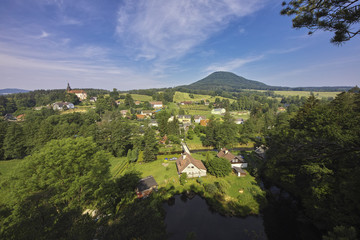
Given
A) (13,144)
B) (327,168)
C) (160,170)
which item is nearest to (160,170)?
(160,170)

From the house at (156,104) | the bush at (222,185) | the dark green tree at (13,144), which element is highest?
the house at (156,104)

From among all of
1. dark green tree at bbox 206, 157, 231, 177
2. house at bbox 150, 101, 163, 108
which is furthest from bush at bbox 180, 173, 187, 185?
house at bbox 150, 101, 163, 108

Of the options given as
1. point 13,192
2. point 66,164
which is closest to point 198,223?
point 66,164

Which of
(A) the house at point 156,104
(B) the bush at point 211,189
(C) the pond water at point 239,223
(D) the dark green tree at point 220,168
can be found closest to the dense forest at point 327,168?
(C) the pond water at point 239,223

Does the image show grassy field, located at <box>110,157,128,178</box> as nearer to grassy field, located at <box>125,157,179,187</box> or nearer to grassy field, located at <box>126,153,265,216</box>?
grassy field, located at <box>125,157,179,187</box>

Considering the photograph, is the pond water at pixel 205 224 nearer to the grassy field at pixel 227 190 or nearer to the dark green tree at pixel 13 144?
the grassy field at pixel 227 190

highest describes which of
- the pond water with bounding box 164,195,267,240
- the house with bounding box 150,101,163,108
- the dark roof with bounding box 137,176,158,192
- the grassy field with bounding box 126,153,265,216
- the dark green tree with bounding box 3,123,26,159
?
the house with bounding box 150,101,163,108
